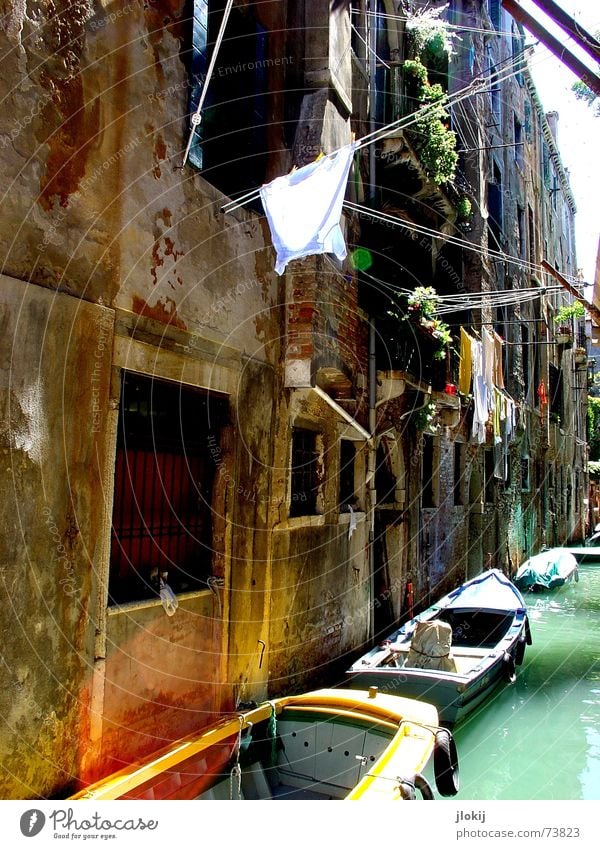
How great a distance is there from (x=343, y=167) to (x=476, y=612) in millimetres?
9070

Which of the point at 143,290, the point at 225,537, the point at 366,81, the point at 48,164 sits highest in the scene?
the point at 366,81

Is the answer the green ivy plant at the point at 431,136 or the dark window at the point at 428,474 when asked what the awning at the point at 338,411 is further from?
the green ivy plant at the point at 431,136

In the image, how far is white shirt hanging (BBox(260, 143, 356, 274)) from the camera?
5.68 meters

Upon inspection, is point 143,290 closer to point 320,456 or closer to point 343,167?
point 343,167

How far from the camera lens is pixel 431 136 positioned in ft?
34.9

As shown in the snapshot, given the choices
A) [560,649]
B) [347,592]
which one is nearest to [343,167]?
[347,592]

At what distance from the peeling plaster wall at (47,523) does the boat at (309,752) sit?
0.65 meters

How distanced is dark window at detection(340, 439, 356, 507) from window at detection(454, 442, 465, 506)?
7.00 meters

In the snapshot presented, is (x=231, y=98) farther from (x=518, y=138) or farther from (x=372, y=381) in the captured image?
Answer: (x=518, y=138)

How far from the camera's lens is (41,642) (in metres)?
4.17

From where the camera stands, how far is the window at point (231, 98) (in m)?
5.98

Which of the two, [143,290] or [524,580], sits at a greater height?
[143,290]

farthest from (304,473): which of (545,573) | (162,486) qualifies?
(545,573)

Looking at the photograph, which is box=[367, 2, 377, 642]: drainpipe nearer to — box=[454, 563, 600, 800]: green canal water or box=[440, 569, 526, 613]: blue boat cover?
box=[454, 563, 600, 800]: green canal water
